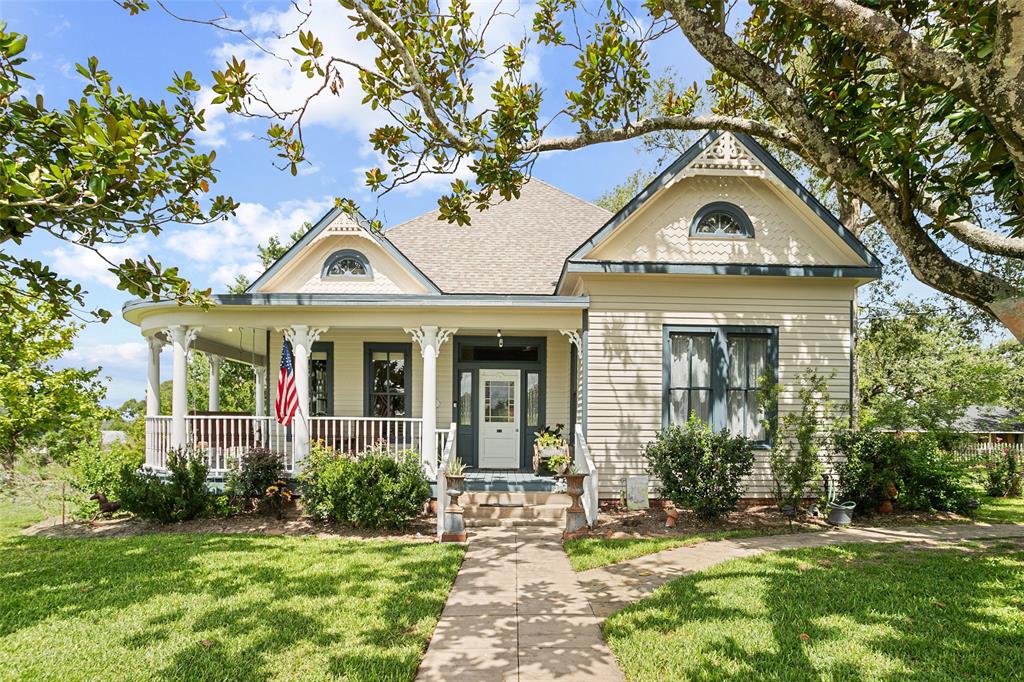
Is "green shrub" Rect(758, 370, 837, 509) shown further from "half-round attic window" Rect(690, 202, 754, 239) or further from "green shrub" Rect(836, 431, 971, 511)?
"half-round attic window" Rect(690, 202, 754, 239)

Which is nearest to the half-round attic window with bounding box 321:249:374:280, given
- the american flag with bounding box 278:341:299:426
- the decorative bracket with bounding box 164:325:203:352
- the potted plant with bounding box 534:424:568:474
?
the american flag with bounding box 278:341:299:426

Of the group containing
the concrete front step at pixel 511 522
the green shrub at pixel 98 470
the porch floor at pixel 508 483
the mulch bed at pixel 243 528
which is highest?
the green shrub at pixel 98 470

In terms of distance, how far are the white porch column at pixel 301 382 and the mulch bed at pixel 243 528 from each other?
111 cm

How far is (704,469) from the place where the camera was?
8.43 m

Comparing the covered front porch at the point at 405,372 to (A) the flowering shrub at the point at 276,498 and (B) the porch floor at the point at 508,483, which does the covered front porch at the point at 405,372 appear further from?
(A) the flowering shrub at the point at 276,498

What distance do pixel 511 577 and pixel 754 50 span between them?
742cm

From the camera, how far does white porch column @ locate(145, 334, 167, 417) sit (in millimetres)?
10984

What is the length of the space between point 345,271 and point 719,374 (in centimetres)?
726

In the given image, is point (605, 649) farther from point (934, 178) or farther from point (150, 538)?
point (150, 538)

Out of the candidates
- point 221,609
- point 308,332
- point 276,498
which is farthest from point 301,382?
point 221,609

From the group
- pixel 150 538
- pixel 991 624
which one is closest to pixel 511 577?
pixel 991 624

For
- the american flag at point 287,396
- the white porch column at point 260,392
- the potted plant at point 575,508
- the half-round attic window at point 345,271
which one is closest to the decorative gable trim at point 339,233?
the half-round attic window at point 345,271

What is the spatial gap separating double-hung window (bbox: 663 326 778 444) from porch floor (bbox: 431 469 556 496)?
246 cm

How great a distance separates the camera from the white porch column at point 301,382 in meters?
9.92
